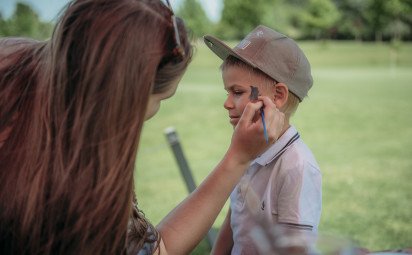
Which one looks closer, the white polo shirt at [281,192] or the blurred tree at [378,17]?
the white polo shirt at [281,192]

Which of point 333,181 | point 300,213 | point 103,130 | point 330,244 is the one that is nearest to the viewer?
point 330,244

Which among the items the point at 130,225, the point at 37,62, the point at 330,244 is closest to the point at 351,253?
the point at 330,244

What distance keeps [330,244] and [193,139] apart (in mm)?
10198

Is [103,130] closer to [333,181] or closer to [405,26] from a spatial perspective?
[333,181]

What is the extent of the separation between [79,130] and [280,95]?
3.68 feet

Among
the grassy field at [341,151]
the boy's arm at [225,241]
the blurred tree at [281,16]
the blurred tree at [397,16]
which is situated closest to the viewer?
the boy's arm at [225,241]

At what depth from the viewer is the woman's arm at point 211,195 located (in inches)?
54.8

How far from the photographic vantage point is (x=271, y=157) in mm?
2031

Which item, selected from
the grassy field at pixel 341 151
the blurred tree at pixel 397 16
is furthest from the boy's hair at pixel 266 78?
the blurred tree at pixel 397 16

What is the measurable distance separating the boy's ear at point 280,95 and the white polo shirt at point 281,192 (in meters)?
0.12

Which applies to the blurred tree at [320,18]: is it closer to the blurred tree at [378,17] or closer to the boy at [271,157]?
the blurred tree at [378,17]

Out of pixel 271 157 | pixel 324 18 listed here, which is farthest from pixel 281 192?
pixel 324 18

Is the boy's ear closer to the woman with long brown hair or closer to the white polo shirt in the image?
the white polo shirt

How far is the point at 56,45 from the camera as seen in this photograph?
1241mm
